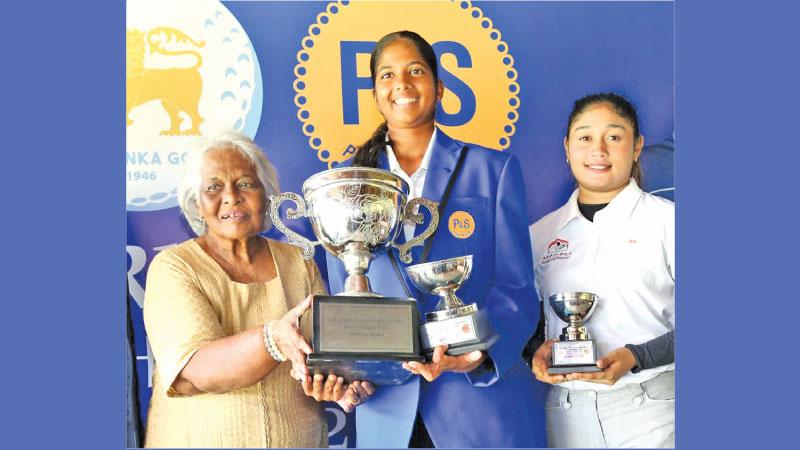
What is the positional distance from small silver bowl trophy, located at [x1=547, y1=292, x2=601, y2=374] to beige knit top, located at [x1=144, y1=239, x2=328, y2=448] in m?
0.87

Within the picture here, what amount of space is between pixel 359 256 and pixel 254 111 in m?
0.79

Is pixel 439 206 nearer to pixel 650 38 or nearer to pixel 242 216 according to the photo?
pixel 242 216

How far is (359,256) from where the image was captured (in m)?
3.89

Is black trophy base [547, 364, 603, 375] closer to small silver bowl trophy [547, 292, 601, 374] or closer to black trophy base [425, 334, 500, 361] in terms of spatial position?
small silver bowl trophy [547, 292, 601, 374]

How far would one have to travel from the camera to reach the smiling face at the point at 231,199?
4.17 meters

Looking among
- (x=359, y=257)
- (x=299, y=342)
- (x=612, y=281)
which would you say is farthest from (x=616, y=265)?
(x=299, y=342)

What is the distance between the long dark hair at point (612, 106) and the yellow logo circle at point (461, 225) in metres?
0.52

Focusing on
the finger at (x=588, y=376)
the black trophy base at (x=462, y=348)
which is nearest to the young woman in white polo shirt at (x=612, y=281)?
the finger at (x=588, y=376)

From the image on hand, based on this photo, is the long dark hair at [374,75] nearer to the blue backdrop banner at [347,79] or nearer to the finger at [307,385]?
the blue backdrop banner at [347,79]

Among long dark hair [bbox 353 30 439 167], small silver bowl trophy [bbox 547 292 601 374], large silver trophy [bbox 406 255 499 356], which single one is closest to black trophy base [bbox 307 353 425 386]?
large silver trophy [bbox 406 255 499 356]

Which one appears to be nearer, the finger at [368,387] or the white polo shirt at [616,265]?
the finger at [368,387]

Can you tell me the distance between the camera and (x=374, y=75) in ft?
14.2

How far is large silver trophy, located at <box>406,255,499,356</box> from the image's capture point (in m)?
3.78

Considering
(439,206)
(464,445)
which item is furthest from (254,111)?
(464,445)
